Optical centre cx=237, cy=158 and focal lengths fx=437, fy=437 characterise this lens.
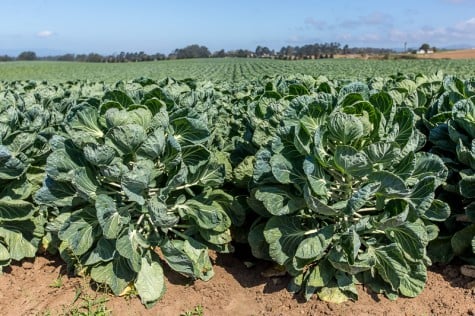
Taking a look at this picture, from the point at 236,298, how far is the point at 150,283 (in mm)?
690

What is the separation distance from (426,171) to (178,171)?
1.87 m

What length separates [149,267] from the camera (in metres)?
3.48

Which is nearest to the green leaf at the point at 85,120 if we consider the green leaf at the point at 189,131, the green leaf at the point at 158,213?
the green leaf at the point at 189,131

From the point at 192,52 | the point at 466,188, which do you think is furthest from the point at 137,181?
the point at 192,52

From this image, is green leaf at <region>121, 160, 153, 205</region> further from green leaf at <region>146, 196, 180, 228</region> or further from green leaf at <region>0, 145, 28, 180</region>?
green leaf at <region>0, 145, 28, 180</region>

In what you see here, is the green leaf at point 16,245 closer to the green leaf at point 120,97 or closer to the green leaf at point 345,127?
the green leaf at point 120,97

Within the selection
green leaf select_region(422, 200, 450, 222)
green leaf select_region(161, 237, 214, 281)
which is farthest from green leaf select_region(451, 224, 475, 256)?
green leaf select_region(161, 237, 214, 281)

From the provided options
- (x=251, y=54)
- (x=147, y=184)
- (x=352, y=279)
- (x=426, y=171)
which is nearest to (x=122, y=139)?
(x=147, y=184)

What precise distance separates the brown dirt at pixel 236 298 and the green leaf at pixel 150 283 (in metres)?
0.07

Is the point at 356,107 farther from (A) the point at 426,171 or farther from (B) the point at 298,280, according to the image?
(B) the point at 298,280

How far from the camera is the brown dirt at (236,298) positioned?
10.6 feet

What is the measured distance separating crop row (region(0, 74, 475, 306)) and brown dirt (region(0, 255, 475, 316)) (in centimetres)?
9

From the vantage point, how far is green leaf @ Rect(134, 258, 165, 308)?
338 centimetres

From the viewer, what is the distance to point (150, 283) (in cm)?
343
